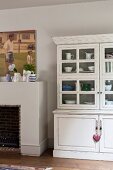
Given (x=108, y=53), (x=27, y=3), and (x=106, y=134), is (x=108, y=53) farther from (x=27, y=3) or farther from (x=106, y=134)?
(x=27, y=3)

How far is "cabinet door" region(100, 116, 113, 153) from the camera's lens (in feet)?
12.5

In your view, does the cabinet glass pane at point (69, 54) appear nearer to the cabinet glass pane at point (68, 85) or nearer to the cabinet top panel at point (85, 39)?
the cabinet top panel at point (85, 39)

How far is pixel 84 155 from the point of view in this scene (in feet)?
12.9

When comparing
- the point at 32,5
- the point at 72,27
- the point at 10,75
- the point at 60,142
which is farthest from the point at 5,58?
the point at 60,142

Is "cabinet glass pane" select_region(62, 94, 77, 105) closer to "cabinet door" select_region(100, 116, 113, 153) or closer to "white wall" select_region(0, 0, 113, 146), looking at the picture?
"white wall" select_region(0, 0, 113, 146)

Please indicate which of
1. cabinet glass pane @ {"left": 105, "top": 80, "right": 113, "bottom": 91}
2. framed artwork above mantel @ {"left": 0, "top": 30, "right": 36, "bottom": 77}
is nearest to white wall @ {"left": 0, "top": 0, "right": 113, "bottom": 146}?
framed artwork above mantel @ {"left": 0, "top": 30, "right": 36, "bottom": 77}

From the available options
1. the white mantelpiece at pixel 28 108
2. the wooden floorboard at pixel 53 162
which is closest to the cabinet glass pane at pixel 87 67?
the white mantelpiece at pixel 28 108

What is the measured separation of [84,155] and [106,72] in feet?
4.46

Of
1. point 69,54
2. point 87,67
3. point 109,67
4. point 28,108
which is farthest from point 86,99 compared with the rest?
point 28,108

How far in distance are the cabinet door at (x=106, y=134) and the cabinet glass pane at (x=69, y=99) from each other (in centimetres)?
55

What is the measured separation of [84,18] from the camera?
14.3ft

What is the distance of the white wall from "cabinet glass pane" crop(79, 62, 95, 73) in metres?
0.61

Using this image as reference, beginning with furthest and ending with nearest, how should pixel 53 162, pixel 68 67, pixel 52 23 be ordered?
pixel 52 23 < pixel 68 67 < pixel 53 162

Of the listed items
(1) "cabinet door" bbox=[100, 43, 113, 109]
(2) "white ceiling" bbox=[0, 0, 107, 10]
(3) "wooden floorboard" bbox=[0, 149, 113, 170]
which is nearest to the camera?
(3) "wooden floorboard" bbox=[0, 149, 113, 170]
